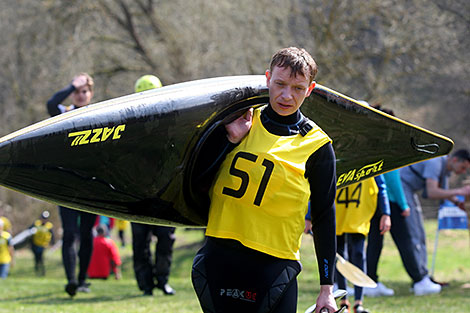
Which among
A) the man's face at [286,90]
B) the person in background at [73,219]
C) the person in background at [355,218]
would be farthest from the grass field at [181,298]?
A: the man's face at [286,90]

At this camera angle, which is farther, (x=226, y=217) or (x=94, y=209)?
(x=94, y=209)

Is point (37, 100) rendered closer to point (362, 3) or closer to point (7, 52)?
point (7, 52)

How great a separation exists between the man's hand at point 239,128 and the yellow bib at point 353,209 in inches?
→ 127

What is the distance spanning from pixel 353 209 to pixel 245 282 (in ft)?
11.7

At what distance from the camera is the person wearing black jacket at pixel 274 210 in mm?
3367

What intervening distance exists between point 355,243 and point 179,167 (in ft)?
11.0

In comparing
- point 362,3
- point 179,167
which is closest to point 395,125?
point 179,167

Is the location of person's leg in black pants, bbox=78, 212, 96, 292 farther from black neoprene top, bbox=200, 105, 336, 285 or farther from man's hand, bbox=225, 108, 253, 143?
black neoprene top, bbox=200, 105, 336, 285

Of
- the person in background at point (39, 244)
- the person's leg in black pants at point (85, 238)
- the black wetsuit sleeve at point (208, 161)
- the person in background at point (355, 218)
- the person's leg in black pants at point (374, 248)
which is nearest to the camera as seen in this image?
the black wetsuit sleeve at point (208, 161)

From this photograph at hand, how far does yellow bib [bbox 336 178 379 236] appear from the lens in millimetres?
6746

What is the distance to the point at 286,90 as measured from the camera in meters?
3.39

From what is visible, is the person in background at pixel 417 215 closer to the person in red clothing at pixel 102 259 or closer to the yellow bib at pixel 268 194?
the yellow bib at pixel 268 194

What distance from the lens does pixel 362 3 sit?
56.4ft

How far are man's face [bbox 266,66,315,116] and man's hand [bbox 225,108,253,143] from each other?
205mm
